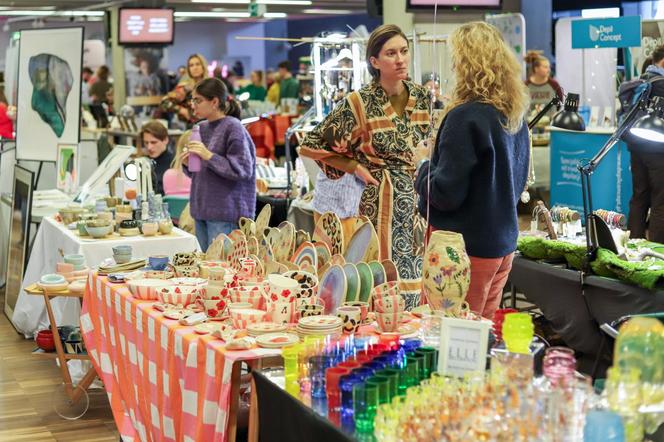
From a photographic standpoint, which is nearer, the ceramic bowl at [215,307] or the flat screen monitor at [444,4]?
the ceramic bowl at [215,307]

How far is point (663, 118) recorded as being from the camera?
4008 mm

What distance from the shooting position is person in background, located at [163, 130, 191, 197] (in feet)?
23.7

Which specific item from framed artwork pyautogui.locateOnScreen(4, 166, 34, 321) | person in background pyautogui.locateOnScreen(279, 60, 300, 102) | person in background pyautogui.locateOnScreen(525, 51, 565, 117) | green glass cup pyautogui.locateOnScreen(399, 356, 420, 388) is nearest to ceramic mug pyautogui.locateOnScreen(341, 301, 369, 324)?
green glass cup pyautogui.locateOnScreen(399, 356, 420, 388)

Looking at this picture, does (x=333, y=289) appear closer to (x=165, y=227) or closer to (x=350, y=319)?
(x=350, y=319)

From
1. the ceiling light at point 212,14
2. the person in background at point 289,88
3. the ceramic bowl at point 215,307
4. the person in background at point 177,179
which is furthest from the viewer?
the ceiling light at point 212,14

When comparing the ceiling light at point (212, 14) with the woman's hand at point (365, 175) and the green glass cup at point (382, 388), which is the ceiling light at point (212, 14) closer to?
the woman's hand at point (365, 175)

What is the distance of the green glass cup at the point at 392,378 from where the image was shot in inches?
88.4

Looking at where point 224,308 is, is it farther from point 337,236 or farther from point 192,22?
point 192,22

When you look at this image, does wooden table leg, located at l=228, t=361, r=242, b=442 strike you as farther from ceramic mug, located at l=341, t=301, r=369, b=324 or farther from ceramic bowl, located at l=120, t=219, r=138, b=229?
ceramic bowl, located at l=120, t=219, r=138, b=229

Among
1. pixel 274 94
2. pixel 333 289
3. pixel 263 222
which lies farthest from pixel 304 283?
pixel 274 94

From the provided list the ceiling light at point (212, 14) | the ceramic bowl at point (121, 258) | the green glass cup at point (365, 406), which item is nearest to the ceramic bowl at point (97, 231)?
the ceramic bowl at point (121, 258)

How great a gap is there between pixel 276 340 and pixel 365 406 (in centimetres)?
74

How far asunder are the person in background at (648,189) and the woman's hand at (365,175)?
3773mm

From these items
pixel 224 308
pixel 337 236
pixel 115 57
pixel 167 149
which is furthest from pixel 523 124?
pixel 115 57
